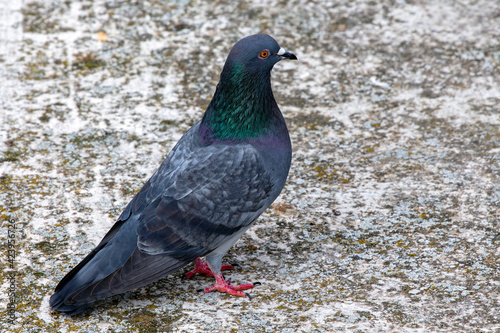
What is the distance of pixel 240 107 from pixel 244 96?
77mm

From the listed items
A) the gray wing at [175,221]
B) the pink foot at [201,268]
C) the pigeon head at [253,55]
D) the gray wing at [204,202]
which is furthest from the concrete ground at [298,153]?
the pigeon head at [253,55]

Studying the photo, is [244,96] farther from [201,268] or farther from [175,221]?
[201,268]

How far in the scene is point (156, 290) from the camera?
4.14 metres

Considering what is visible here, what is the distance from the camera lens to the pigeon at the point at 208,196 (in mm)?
3785

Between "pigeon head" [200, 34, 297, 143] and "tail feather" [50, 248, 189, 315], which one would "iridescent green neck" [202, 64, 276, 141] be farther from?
"tail feather" [50, 248, 189, 315]

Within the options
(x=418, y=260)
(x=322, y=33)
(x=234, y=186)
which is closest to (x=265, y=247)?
(x=234, y=186)

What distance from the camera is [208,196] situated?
3943mm

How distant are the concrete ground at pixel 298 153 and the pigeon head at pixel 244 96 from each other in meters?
0.90

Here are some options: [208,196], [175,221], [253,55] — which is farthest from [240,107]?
[175,221]

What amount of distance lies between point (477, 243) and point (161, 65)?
11.8 feet

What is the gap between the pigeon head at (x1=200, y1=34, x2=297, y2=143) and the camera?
413 centimetres

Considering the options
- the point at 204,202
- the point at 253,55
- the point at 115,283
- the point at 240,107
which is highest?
the point at 253,55

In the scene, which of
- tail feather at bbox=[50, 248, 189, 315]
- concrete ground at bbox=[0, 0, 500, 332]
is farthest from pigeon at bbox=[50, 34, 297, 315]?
concrete ground at bbox=[0, 0, 500, 332]

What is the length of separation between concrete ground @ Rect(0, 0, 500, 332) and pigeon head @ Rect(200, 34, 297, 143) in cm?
90
